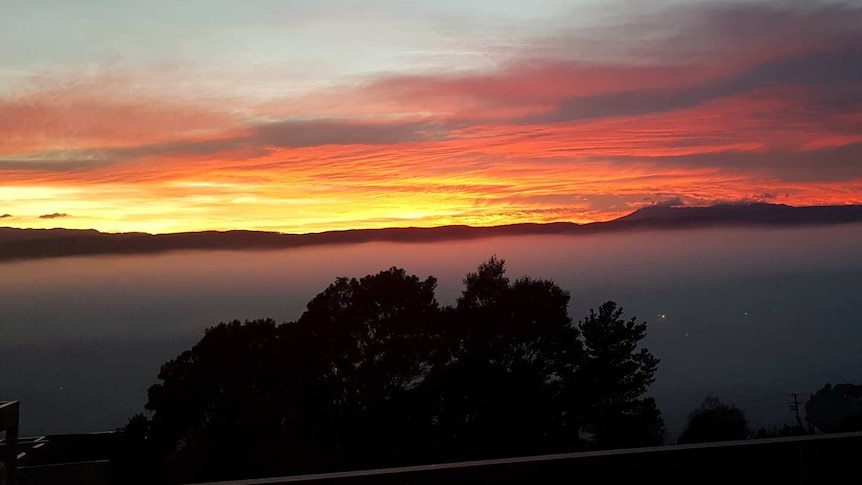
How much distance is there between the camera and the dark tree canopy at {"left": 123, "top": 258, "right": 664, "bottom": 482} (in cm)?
1076

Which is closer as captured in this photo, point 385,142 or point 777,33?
point 777,33

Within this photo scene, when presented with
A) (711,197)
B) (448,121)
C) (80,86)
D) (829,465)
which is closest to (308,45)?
(80,86)

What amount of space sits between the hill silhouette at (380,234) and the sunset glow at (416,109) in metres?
0.81

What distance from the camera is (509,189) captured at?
585 inches

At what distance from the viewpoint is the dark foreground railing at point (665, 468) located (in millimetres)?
2498

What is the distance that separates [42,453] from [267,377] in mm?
6878

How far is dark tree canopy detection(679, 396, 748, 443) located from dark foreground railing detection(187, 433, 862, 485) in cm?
517

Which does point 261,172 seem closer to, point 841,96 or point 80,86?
point 80,86

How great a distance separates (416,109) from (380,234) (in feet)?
21.3

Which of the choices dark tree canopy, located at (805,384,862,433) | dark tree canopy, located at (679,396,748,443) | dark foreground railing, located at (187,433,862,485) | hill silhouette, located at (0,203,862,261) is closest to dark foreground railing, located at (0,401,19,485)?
dark foreground railing, located at (187,433,862,485)

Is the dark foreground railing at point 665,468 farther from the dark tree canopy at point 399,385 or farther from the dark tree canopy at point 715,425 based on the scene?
the dark tree canopy at point 399,385

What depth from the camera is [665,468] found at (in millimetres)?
2734

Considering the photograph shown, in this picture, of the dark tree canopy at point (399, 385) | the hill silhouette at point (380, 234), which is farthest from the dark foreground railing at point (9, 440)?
the hill silhouette at point (380, 234)

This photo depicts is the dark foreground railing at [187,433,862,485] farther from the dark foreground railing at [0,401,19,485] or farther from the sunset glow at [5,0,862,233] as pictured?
the sunset glow at [5,0,862,233]
